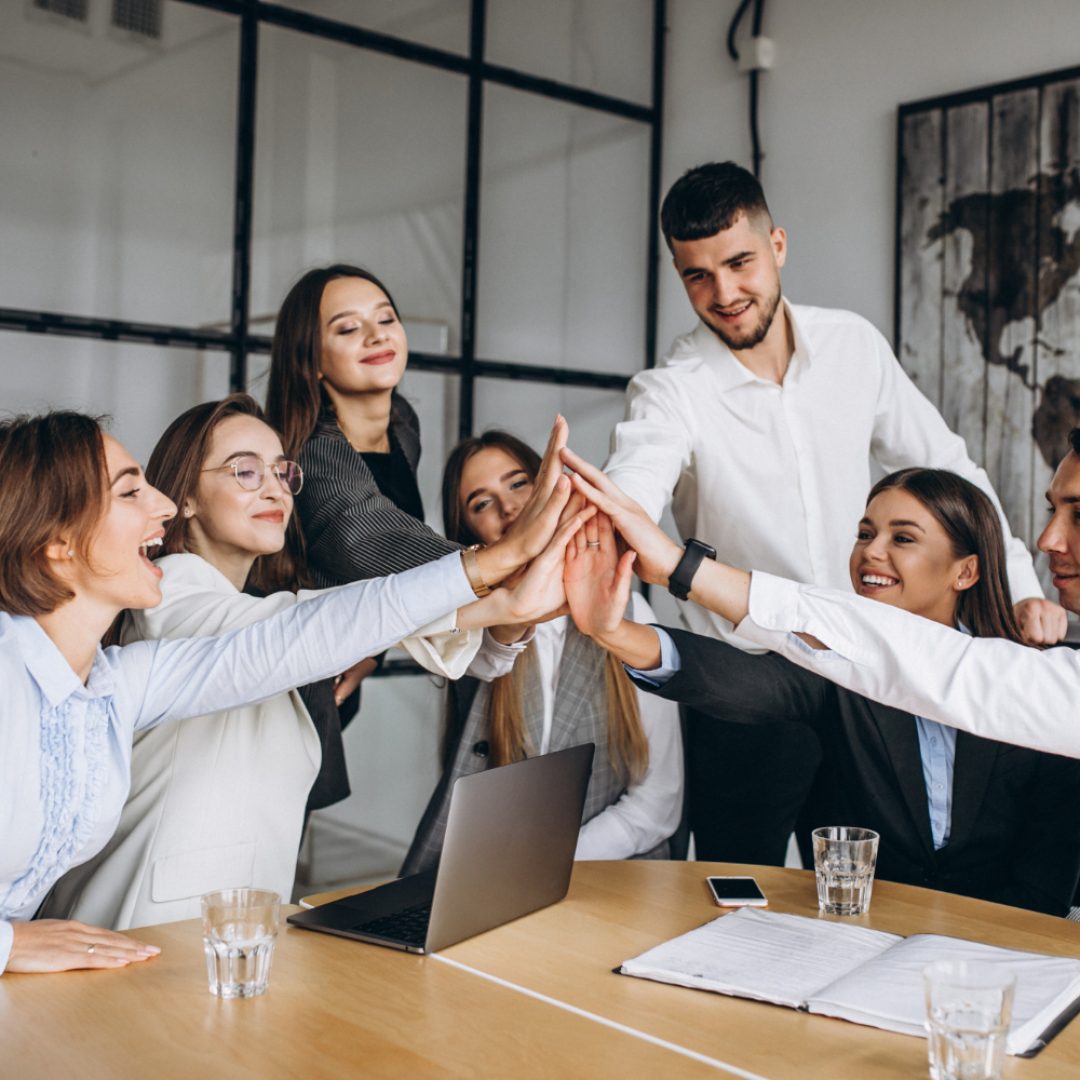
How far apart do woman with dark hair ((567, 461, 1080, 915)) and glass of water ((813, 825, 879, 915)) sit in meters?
0.43

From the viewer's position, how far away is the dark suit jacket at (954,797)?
1958 mm

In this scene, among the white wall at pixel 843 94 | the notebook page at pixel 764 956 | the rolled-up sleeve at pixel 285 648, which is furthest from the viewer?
the white wall at pixel 843 94

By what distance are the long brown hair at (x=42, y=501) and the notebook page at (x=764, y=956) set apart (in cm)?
86

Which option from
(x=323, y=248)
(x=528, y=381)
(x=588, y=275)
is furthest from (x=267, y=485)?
(x=588, y=275)

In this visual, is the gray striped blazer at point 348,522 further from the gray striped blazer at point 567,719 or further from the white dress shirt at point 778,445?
the white dress shirt at point 778,445

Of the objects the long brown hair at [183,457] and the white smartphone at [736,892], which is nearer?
the white smartphone at [736,892]

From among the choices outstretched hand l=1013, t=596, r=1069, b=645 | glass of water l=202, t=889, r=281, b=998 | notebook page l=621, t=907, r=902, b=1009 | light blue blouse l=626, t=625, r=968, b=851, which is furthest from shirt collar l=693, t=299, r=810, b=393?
glass of water l=202, t=889, r=281, b=998

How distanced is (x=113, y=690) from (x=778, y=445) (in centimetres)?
157

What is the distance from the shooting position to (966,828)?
6.46 feet

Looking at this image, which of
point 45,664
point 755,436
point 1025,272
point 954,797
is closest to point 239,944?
point 45,664

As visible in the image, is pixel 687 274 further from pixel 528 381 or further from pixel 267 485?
pixel 528 381

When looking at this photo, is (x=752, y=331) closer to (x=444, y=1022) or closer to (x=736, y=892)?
(x=736, y=892)

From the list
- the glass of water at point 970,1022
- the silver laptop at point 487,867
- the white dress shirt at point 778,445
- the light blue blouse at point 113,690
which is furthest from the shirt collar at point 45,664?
the white dress shirt at point 778,445

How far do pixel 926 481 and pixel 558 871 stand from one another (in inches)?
43.0
